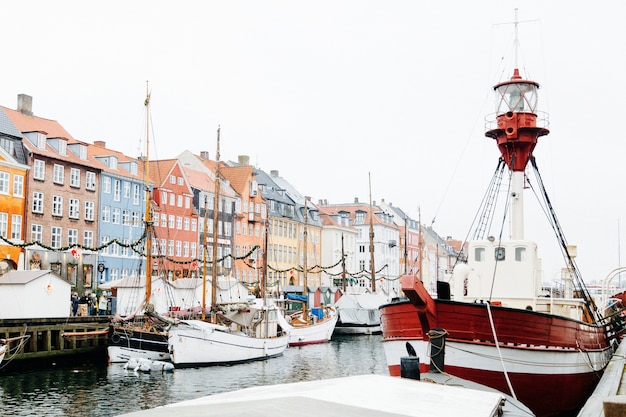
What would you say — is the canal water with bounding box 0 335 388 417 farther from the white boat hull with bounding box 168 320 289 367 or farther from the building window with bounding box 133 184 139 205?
the building window with bounding box 133 184 139 205

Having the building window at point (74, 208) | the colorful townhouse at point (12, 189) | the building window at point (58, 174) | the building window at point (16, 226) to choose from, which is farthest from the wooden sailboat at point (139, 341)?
the building window at point (74, 208)

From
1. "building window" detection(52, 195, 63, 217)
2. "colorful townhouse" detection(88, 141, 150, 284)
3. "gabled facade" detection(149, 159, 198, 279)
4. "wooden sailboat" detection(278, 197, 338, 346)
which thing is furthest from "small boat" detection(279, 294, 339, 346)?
"building window" detection(52, 195, 63, 217)

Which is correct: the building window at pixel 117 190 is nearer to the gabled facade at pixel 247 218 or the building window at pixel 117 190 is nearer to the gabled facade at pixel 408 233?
the gabled facade at pixel 247 218

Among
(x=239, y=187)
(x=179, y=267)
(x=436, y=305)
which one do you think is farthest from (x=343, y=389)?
(x=239, y=187)

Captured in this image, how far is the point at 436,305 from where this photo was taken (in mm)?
17906

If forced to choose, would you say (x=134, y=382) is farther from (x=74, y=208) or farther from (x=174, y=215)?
(x=174, y=215)

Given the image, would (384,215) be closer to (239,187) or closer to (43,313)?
(239,187)

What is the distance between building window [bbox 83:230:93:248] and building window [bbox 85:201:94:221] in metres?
1.22

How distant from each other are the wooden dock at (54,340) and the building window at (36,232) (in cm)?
1772

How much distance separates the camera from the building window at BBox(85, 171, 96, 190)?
201 ft

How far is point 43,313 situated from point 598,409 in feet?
108

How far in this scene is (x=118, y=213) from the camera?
213 feet

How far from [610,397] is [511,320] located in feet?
35.7

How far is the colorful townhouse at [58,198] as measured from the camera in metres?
55.1
